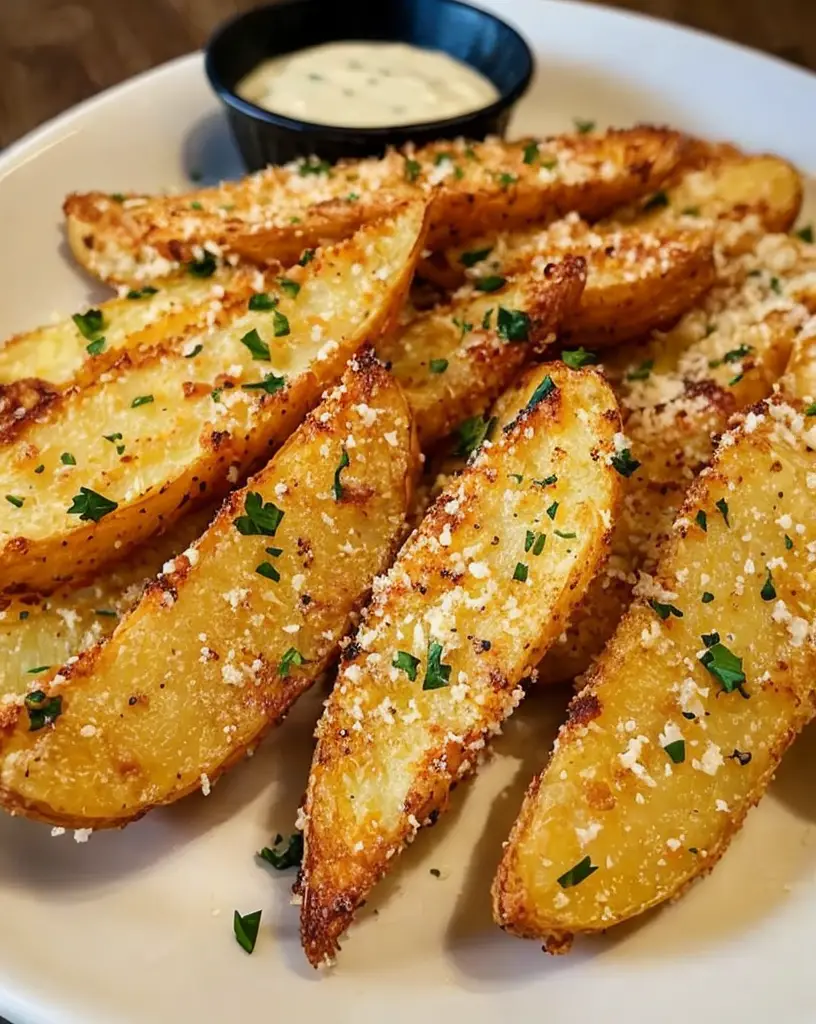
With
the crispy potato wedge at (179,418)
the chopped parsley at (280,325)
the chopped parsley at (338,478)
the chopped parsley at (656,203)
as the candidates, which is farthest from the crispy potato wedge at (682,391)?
the chopped parsley at (280,325)

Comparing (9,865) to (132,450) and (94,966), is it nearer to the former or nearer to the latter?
(94,966)

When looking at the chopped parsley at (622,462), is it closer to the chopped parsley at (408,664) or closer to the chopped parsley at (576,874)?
the chopped parsley at (408,664)

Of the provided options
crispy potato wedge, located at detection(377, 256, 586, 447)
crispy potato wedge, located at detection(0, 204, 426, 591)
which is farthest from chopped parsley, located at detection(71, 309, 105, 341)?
crispy potato wedge, located at detection(377, 256, 586, 447)

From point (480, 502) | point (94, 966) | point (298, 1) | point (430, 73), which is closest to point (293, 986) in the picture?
point (94, 966)

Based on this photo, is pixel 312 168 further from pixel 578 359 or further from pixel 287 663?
pixel 287 663

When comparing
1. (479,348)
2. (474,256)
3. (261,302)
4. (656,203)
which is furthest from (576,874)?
(656,203)

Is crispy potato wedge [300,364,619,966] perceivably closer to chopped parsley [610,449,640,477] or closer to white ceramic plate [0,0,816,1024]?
chopped parsley [610,449,640,477]
